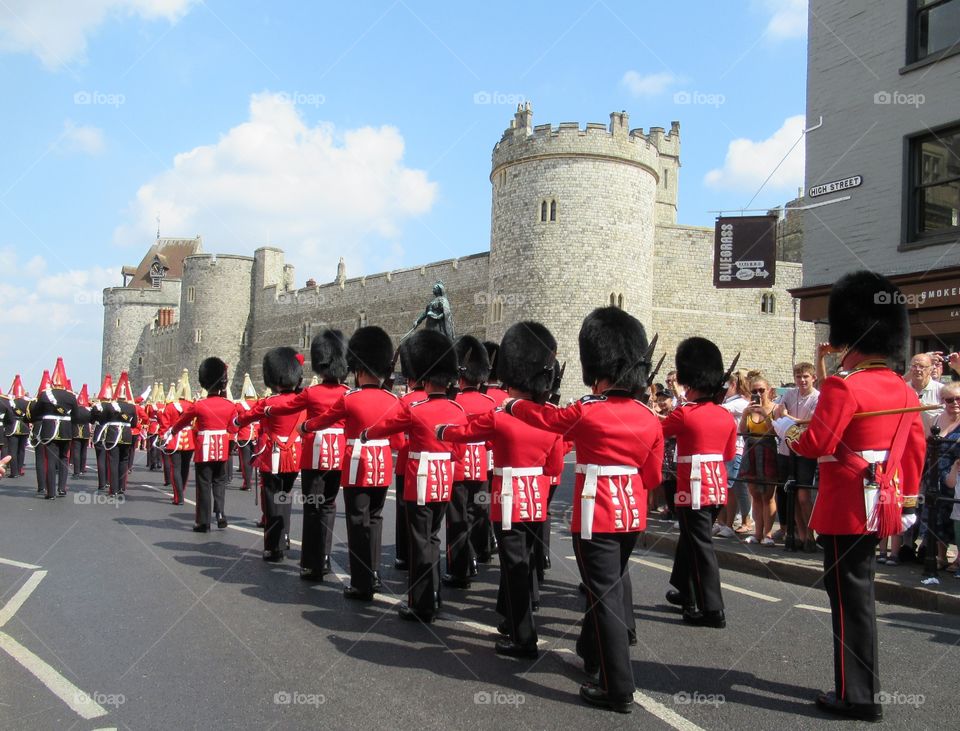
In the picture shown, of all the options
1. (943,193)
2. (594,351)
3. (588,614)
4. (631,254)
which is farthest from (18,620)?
(631,254)

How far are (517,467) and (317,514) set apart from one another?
2459 millimetres

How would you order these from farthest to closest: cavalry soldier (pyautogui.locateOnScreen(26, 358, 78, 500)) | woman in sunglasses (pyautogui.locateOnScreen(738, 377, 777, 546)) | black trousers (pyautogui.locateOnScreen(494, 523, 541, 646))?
cavalry soldier (pyautogui.locateOnScreen(26, 358, 78, 500))
woman in sunglasses (pyautogui.locateOnScreen(738, 377, 777, 546))
black trousers (pyautogui.locateOnScreen(494, 523, 541, 646))

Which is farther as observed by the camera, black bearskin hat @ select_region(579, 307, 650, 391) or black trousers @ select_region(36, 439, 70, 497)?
black trousers @ select_region(36, 439, 70, 497)

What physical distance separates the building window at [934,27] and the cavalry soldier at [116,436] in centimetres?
1374

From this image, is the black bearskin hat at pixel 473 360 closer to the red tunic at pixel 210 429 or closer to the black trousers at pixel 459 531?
the black trousers at pixel 459 531

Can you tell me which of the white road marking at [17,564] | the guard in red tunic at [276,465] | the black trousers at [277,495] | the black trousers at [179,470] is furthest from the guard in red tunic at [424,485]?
the black trousers at [179,470]

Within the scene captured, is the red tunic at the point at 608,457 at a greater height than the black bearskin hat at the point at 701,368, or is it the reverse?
the black bearskin hat at the point at 701,368

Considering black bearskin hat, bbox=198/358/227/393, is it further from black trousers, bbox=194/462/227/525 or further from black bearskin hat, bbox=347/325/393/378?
black bearskin hat, bbox=347/325/393/378

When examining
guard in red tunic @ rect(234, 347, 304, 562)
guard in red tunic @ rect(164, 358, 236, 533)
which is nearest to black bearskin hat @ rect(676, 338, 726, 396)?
guard in red tunic @ rect(234, 347, 304, 562)

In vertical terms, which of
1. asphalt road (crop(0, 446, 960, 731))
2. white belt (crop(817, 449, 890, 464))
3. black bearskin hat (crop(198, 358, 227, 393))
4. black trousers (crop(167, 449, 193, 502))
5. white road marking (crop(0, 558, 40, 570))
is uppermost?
black bearskin hat (crop(198, 358, 227, 393))

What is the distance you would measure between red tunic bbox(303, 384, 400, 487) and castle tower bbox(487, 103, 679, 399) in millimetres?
29380

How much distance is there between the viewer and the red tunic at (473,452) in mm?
7453

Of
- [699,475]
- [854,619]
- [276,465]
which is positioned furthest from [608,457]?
[276,465]

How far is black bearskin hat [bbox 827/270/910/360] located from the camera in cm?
472
